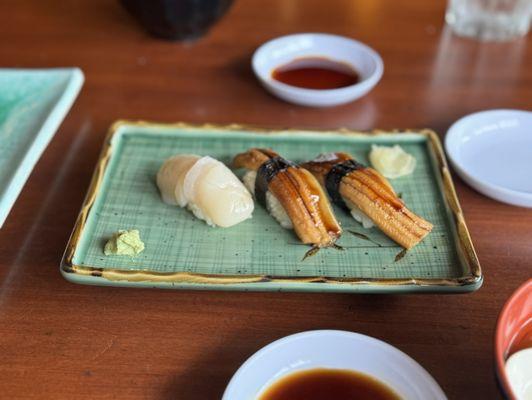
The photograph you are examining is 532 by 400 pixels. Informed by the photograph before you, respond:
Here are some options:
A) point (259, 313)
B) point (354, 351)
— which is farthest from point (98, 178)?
point (354, 351)

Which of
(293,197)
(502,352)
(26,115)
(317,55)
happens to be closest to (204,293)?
(293,197)

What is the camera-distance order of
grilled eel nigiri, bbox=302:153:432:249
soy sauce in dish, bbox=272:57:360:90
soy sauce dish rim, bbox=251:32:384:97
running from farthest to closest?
soy sauce in dish, bbox=272:57:360:90
soy sauce dish rim, bbox=251:32:384:97
grilled eel nigiri, bbox=302:153:432:249

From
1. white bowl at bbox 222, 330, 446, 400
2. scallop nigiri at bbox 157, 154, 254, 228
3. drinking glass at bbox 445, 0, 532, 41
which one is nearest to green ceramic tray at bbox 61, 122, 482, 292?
scallop nigiri at bbox 157, 154, 254, 228

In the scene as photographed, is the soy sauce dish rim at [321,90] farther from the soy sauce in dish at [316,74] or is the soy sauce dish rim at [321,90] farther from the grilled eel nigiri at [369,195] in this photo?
the grilled eel nigiri at [369,195]

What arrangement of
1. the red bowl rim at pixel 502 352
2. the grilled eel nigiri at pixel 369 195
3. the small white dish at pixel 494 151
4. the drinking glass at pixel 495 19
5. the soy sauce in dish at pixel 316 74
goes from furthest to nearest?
the drinking glass at pixel 495 19
the soy sauce in dish at pixel 316 74
the small white dish at pixel 494 151
the grilled eel nigiri at pixel 369 195
the red bowl rim at pixel 502 352

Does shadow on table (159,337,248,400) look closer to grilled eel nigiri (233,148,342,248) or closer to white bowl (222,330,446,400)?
white bowl (222,330,446,400)

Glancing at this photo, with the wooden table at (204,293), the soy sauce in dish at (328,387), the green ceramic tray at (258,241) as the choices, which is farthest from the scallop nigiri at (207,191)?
the soy sauce in dish at (328,387)

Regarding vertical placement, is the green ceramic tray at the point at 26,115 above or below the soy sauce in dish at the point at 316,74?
above
